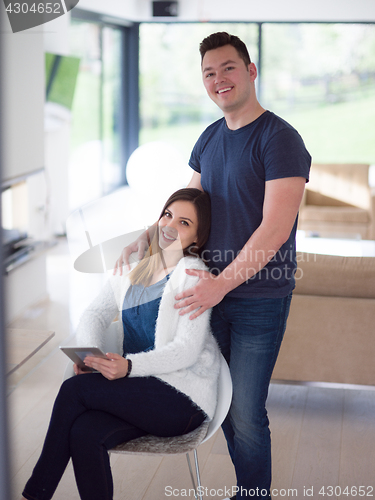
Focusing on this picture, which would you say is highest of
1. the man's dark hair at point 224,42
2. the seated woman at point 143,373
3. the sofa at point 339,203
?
the man's dark hair at point 224,42

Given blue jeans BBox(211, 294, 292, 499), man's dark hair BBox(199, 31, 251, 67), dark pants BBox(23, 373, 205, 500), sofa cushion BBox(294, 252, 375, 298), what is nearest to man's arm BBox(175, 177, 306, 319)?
blue jeans BBox(211, 294, 292, 499)

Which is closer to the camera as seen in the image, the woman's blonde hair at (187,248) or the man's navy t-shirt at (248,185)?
the man's navy t-shirt at (248,185)

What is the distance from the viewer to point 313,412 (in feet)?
7.76

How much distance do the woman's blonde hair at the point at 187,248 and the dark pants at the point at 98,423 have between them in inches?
11.0

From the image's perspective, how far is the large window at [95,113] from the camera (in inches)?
237

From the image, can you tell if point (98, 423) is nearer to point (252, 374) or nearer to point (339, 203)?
point (252, 374)

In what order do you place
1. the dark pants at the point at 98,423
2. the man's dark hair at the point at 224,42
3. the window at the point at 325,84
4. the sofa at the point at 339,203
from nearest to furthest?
the dark pants at the point at 98,423, the man's dark hair at the point at 224,42, the sofa at the point at 339,203, the window at the point at 325,84

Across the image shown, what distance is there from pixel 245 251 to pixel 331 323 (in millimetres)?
1006

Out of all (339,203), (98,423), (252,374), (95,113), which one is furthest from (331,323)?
(95,113)

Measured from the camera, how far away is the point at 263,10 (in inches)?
274

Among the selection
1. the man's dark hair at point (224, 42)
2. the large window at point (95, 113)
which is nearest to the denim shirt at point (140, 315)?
the man's dark hair at point (224, 42)

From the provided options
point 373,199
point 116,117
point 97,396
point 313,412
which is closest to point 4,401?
point 97,396

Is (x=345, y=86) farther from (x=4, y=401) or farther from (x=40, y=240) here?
(x=4, y=401)

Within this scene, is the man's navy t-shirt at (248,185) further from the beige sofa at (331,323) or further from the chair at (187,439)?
the beige sofa at (331,323)
